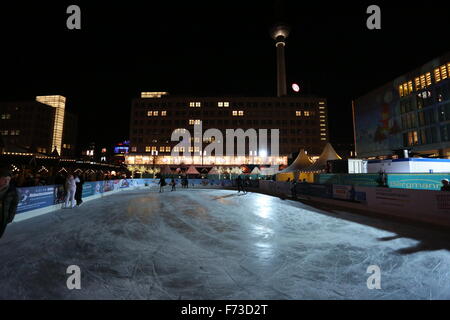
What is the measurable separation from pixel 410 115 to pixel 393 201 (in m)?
46.1

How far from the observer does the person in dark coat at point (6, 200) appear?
12.3 ft

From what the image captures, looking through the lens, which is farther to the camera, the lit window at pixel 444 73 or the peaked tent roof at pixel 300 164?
the lit window at pixel 444 73

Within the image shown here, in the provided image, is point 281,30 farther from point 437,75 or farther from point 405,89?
point 437,75

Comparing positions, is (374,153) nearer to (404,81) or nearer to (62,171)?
(404,81)

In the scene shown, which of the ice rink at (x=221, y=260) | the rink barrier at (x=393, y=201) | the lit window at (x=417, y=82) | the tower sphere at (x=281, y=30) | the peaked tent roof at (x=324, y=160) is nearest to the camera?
the ice rink at (x=221, y=260)

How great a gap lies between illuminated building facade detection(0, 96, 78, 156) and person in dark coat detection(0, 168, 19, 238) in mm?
87541

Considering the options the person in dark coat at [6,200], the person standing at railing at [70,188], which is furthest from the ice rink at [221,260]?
the person standing at railing at [70,188]

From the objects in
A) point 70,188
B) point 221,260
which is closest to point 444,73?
point 221,260

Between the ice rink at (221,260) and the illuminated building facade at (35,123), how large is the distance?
86161 millimetres

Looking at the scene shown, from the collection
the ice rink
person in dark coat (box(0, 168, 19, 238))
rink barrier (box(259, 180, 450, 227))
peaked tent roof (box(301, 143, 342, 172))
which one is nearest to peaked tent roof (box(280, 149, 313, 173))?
peaked tent roof (box(301, 143, 342, 172))

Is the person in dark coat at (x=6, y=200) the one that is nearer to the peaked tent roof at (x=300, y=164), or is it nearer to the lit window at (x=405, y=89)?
the peaked tent roof at (x=300, y=164)

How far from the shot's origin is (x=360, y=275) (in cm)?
378

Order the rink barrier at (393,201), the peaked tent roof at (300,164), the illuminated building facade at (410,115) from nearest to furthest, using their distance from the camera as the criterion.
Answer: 1. the rink barrier at (393,201)
2. the peaked tent roof at (300,164)
3. the illuminated building facade at (410,115)

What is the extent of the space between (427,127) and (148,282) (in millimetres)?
54486
